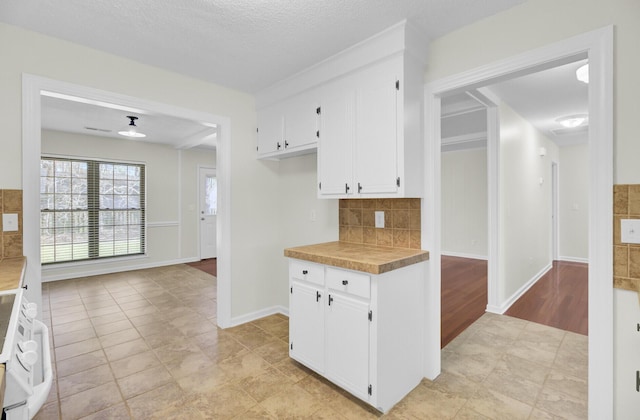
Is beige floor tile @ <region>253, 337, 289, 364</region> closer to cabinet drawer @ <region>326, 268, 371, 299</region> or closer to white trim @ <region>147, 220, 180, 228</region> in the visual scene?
cabinet drawer @ <region>326, 268, 371, 299</region>

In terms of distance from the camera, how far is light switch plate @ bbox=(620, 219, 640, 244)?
1.49 metres

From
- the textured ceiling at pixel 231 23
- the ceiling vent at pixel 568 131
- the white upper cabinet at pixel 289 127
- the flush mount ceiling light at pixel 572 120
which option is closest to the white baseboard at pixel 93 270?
the white upper cabinet at pixel 289 127

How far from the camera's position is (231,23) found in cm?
202

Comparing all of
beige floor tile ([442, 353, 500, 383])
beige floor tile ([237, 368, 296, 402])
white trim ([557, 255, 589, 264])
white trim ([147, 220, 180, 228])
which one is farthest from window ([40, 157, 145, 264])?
white trim ([557, 255, 589, 264])

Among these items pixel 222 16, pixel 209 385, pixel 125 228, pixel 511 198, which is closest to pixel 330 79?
pixel 222 16

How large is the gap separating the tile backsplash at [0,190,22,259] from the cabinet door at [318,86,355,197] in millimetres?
2079

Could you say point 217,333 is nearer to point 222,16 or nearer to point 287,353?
point 287,353

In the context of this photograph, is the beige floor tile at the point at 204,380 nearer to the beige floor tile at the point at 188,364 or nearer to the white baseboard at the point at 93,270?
the beige floor tile at the point at 188,364

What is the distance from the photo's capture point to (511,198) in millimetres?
3764

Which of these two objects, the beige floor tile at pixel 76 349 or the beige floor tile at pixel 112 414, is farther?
the beige floor tile at pixel 76 349

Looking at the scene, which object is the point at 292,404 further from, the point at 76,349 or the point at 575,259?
the point at 575,259

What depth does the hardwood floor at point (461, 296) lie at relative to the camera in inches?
127

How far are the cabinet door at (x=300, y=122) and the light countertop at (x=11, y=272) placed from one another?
2.05 m

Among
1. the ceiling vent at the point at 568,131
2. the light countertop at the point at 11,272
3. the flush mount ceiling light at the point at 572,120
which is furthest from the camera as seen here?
the ceiling vent at the point at 568,131
